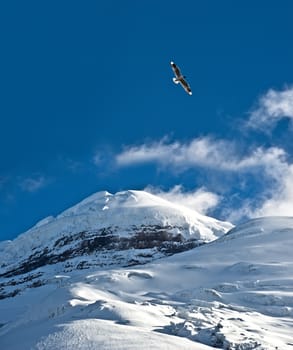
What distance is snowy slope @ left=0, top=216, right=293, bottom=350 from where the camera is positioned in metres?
27.3

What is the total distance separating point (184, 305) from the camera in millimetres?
45812

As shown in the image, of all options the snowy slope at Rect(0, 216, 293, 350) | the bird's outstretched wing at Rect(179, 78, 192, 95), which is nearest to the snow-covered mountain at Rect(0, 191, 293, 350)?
the snowy slope at Rect(0, 216, 293, 350)

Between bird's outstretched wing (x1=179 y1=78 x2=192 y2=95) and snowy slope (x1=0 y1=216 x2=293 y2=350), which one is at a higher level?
bird's outstretched wing (x1=179 y1=78 x2=192 y2=95)

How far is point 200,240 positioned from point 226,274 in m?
132

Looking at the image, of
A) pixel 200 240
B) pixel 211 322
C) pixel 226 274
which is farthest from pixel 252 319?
pixel 200 240

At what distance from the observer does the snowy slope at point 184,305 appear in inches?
1075

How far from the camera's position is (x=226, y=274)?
66812 millimetres

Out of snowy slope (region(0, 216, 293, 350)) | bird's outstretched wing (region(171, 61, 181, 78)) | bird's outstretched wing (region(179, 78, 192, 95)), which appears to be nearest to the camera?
snowy slope (region(0, 216, 293, 350))

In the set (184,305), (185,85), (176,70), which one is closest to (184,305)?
(184,305)

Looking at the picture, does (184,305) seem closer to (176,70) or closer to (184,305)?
(184,305)

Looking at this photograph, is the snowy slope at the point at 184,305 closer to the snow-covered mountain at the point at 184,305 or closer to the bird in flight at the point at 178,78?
the snow-covered mountain at the point at 184,305

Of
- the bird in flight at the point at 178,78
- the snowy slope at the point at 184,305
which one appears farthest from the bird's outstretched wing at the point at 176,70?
the snowy slope at the point at 184,305

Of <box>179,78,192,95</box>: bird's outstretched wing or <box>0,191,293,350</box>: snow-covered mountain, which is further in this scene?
<box>179,78,192,95</box>: bird's outstretched wing

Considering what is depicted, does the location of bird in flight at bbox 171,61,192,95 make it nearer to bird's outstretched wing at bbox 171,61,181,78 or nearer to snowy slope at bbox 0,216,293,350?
bird's outstretched wing at bbox 171,61,181,78
